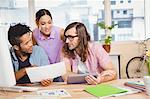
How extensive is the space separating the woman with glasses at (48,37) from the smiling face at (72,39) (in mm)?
244

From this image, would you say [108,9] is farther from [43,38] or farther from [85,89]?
[85,89]

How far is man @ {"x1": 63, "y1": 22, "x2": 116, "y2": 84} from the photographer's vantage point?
7.48 ft

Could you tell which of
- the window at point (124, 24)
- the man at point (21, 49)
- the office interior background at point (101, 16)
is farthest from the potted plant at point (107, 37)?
the man at point (21, 49)

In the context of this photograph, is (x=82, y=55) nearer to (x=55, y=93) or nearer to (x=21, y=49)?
(x=21, y=49)

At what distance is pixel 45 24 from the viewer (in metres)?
2.63

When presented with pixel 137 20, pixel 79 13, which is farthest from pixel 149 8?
pixel 79 13

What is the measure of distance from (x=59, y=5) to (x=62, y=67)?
134 inches

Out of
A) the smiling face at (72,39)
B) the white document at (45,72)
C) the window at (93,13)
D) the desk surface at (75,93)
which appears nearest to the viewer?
the desk surface at (75,93)

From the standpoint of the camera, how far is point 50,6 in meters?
5.17

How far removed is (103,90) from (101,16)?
3.61 m

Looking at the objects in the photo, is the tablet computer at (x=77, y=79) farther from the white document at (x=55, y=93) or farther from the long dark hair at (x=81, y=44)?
the long dark hair at (x=81, y=44)

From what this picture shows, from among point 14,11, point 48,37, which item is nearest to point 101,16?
point 14,11

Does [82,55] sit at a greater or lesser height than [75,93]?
greater

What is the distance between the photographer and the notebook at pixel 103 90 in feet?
5.39
